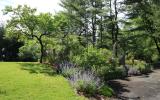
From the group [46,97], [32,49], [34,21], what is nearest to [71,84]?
[46,97]

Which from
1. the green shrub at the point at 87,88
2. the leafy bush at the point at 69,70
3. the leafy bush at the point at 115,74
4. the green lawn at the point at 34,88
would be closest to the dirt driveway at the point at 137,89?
the leafy bush at the point at 115,74

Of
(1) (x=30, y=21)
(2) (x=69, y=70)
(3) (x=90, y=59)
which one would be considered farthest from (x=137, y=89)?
(1) (x=30, y=21)

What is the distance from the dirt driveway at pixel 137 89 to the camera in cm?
1639

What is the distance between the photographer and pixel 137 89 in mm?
18719

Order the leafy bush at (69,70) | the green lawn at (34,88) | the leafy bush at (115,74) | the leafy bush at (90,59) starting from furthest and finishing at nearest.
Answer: the leafy bush at (115,74) < the leafy bush at (90,59) < the leafy bush at (69,70) < the green lawn at (34,88)

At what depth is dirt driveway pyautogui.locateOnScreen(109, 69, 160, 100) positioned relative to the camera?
53.8 ft

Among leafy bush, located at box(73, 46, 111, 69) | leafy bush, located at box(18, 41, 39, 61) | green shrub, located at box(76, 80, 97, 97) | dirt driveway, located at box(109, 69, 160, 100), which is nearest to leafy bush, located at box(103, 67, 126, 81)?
dirt driveway, located at box(109, 69, 160, 100)

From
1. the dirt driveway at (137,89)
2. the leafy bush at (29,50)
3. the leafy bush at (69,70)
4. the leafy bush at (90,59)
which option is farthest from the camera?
the leafy bush at (29,50)

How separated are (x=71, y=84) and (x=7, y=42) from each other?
29.8 meters

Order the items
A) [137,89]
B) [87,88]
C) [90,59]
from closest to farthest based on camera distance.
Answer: [87,88] < [137,89] < [90,59]

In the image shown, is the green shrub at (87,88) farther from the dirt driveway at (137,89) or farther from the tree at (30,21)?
the tree at (30,21)

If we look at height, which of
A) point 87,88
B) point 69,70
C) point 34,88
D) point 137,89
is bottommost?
point 137,89

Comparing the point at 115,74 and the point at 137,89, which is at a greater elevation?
the point at 115,74

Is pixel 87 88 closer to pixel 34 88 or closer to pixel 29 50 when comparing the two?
pixel 34 88
